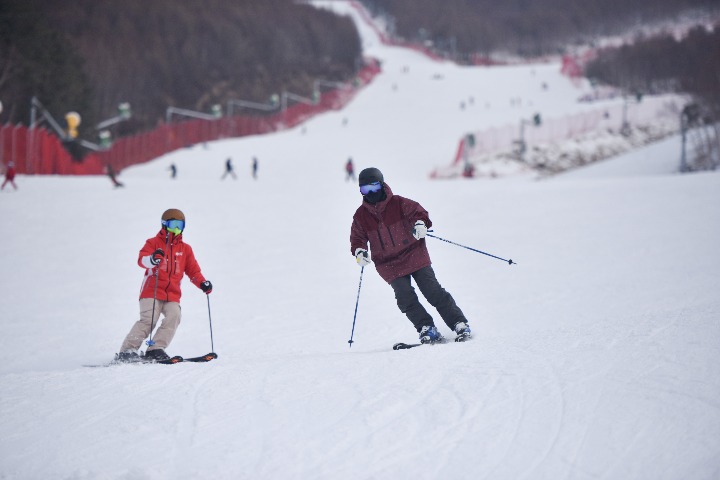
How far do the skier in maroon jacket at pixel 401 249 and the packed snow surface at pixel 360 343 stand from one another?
50cm

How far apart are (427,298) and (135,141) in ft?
117

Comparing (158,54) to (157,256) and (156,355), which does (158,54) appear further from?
(156,355)

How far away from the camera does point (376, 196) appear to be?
4926mm

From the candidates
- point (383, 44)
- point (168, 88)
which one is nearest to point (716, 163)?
point (168, 88)

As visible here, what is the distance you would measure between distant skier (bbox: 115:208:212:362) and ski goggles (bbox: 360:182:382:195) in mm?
1599

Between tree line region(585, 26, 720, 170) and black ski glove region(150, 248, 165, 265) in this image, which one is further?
tree line region(585, 26, 720, 170)

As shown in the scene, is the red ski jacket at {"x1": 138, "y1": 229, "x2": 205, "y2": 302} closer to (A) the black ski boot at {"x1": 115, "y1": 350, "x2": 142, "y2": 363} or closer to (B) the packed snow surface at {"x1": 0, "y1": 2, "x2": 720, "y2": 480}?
(A) the black ski boot at {"x1": 115, "y1": 350, "x2": 142, "y2": 363}

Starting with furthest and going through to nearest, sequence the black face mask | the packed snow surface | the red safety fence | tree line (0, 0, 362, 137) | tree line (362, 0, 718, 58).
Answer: tree line (362, 0, 718, 58), tree line (0, 0, 362, 137), the red safety fence, the black face mask, the packed snow surface

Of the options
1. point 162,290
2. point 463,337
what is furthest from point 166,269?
point 463,337

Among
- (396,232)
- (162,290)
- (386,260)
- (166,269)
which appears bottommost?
(162,290)

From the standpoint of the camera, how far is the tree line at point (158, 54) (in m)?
43.2

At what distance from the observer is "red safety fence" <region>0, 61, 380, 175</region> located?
22078 mm

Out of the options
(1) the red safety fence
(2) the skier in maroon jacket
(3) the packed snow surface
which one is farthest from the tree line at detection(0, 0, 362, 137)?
(2) the skier in maroon jacket

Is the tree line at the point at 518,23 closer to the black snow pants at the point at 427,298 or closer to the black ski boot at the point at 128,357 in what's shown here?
the black snow pants at the point at 427,298
